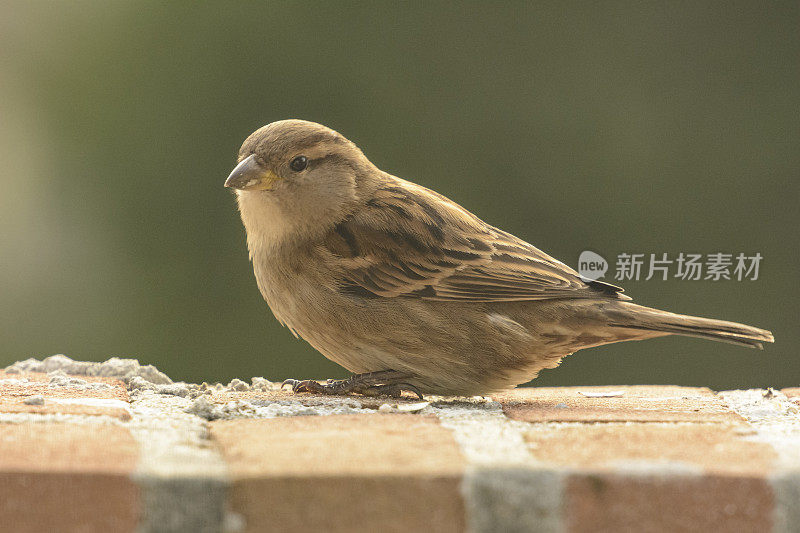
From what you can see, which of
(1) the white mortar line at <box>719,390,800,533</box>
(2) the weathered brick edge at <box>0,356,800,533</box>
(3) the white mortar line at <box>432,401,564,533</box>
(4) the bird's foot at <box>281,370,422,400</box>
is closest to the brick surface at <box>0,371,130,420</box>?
(2) the weathered brick edge at <box>0,356,800,533</box>

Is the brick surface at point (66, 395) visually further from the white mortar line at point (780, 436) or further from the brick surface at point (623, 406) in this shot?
the white mortar line at point (780, 436)

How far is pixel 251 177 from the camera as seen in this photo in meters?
2.97

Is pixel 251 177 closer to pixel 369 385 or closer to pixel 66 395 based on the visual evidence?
pixel 369 385

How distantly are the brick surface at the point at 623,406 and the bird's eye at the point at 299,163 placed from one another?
3.09ft

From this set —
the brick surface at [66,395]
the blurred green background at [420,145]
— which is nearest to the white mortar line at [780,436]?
the brick surface at [66,395]

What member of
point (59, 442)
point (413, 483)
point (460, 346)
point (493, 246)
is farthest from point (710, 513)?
point (493, 246)

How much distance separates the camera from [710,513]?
51.6 inches

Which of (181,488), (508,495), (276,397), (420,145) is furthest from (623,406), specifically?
(420,145)

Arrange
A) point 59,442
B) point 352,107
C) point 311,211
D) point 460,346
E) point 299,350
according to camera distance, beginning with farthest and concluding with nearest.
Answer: point 352,107 → point 299,350 → point 311,211 → point 460,346 → point 59,442

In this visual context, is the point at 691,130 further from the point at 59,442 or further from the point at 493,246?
the point at 59,442

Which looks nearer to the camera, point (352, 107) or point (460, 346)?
point (460, 346)

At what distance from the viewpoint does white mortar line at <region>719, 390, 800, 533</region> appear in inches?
51.6

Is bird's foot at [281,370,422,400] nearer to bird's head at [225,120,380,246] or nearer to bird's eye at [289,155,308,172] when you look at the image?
bird's head at [225,120,380,246]

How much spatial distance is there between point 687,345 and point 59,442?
4255 mm
